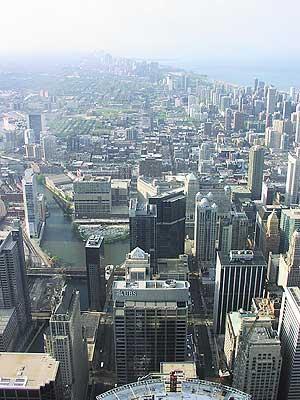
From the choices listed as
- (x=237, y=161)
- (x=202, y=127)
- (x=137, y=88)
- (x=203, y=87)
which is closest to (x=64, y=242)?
(x=237, y=161)

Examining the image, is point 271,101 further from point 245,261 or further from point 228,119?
point 245,261

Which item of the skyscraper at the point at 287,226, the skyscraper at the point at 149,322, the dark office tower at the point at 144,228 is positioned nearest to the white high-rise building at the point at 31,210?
the dark office tower at the point at 144,228

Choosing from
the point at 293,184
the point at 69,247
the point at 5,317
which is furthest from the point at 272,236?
the point at 5,317

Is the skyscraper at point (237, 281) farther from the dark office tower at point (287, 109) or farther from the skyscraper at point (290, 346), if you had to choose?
the dark office tower at point (287, 109)

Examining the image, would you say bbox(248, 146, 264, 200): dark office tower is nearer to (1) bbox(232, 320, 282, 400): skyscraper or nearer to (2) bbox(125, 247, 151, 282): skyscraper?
(2) bbox(125, 247, 151, 282): skyscraper

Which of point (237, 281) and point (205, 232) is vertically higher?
point (237, 281)

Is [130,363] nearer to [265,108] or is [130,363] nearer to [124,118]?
[124,118]
